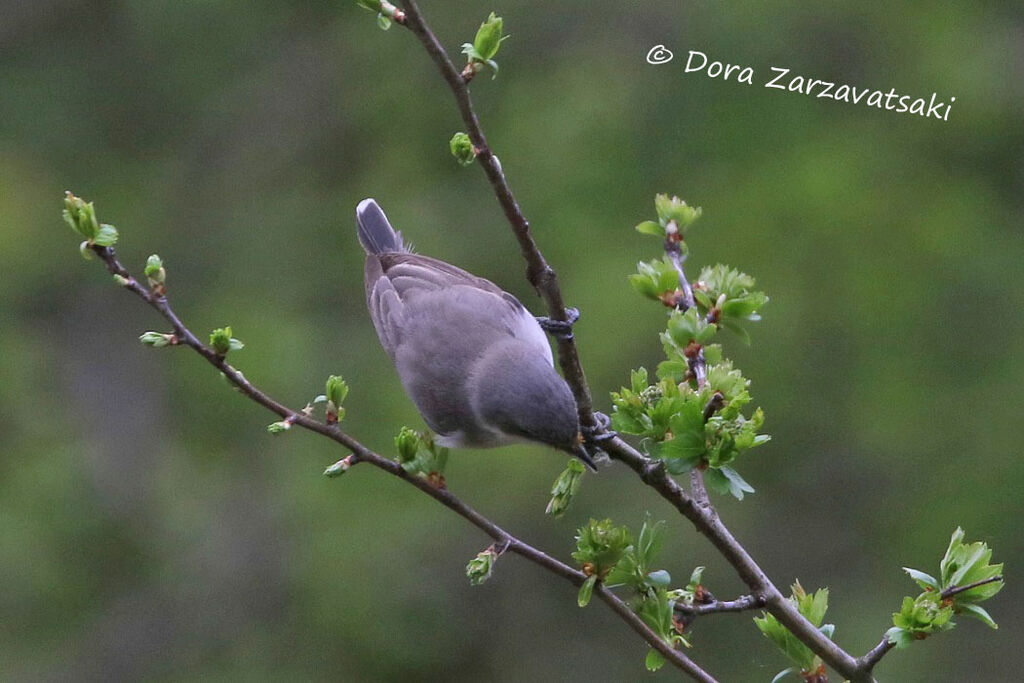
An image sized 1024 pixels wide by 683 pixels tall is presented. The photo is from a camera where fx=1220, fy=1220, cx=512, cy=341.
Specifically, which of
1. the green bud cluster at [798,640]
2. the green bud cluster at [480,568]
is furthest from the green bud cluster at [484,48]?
the green bud cluster at [798,640]

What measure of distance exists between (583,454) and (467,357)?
92 cm

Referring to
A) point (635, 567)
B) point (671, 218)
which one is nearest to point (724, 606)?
point (635, 567)

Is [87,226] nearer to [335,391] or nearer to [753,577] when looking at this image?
[335,391]

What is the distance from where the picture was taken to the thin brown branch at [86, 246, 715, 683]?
2582 mm

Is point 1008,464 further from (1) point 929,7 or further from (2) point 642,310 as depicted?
(1) point 929,7

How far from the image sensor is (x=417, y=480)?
9.07ft

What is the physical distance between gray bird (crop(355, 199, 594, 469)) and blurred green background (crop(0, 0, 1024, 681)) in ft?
15.6

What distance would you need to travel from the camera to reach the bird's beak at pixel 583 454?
346 centimetres

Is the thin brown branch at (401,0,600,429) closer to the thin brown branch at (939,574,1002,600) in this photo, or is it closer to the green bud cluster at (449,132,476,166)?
the green bud cluster at (449,132,476,166)

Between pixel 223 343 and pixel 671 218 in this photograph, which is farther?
pixel 671 218

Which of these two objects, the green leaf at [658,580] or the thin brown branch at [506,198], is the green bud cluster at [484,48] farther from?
the green leaf at [658,580]

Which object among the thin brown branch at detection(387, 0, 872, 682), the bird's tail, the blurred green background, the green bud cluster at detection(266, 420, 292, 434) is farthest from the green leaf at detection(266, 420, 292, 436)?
the blurred green background

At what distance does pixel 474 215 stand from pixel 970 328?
4218 millimetres

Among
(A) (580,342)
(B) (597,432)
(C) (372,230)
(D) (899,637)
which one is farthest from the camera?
(A) (580,342)
